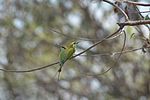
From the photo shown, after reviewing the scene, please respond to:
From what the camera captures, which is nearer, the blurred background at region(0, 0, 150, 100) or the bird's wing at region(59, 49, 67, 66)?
the bird's wing at region(59, 49, 67, 66)

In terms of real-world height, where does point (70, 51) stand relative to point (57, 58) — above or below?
below

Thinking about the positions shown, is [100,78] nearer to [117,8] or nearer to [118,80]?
[118,80]

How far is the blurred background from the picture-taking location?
7207 mm

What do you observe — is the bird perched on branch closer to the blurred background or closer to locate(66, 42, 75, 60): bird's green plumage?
locate(66, 42, 75, 60): bird's green plumage

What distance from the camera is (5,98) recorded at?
7801 millimetres

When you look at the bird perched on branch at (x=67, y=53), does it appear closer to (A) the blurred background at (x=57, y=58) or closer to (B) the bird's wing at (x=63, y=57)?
(B) the bird's wing at (x=63, y=57)

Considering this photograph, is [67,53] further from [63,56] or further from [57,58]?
[57,58]

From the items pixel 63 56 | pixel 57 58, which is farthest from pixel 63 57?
pixel 57 58

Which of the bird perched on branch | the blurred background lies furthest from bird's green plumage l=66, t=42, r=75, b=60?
the blurred background

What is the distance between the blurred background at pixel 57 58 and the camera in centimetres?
721

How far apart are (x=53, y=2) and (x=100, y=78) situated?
133 centimetres

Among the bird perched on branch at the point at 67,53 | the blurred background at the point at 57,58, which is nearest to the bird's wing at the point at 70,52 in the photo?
the bird perched on branch at the point at 67,53

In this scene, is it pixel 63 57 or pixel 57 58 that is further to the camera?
pixel 57 58

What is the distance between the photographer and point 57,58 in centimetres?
751
